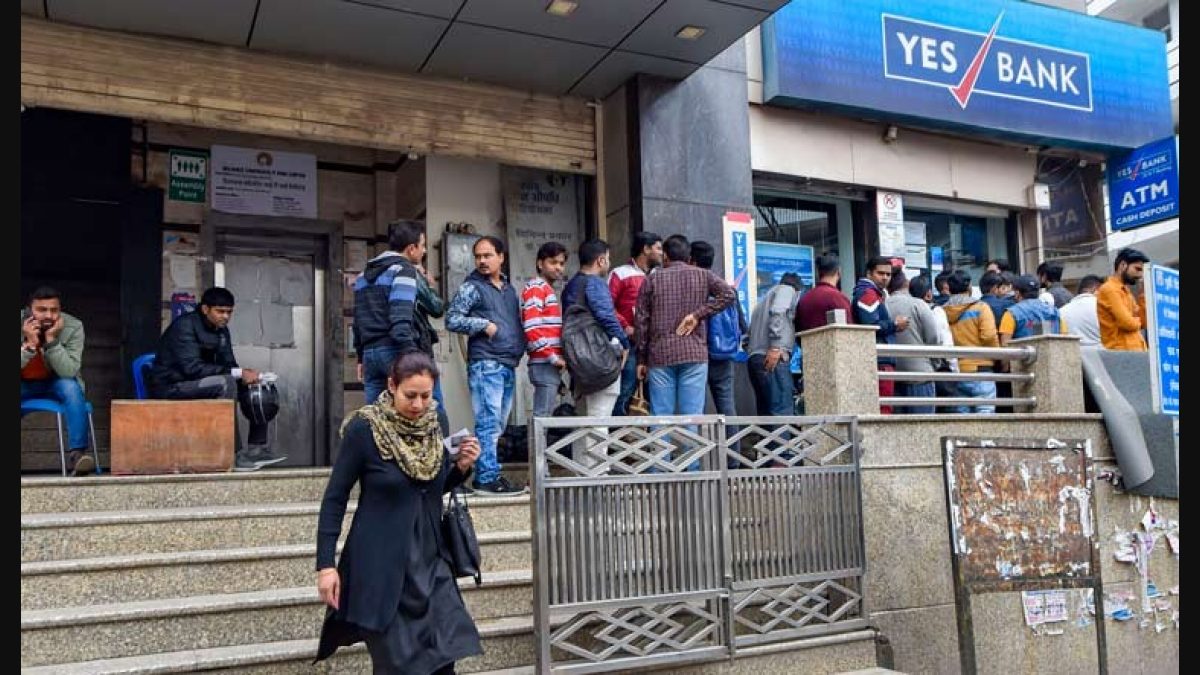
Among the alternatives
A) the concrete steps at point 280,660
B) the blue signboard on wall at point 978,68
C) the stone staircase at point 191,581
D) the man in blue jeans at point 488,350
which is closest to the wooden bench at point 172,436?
the stone staircase at point 191,581

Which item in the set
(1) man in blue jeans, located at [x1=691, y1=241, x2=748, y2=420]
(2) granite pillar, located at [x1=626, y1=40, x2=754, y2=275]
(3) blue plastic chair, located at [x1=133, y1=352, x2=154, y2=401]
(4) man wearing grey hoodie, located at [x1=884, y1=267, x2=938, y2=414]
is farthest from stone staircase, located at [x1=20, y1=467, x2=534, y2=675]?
(2) granite pillar, located at [x1=626, y1=40, x2=754, y2=275]

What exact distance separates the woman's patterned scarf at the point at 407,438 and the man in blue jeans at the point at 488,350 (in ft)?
7.29

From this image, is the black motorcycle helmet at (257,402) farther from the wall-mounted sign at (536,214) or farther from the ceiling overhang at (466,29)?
the wall-mounted sign at (536,214)

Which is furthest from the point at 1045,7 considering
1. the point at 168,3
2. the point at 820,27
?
the point at 168,3

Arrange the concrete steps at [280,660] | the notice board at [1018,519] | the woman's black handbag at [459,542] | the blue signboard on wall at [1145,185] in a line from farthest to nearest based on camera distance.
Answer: the blue signboard on wall at [1145,185] → the notice board at [1018,519] → the concrete steps at [280,660] → the woman's black handbag at [459,542]

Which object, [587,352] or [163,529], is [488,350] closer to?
[587,352]

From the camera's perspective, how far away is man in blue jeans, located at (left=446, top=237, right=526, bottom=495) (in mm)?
6078

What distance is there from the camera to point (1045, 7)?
11.5m

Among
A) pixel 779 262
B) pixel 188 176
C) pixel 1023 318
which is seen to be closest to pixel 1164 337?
pixel 1023 318

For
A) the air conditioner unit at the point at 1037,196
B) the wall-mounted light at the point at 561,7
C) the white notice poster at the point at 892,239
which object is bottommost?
the white notice poster at the point at 892,239

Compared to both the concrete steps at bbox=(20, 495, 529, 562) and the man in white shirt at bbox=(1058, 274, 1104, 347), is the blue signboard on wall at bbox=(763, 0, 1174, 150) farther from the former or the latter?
the concrete steps at bbox=(20, 495, 529, 562)

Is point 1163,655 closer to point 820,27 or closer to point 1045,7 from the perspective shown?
point 820,27

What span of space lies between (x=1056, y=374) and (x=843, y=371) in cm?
213

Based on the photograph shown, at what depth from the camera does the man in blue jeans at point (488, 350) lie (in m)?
6.08
